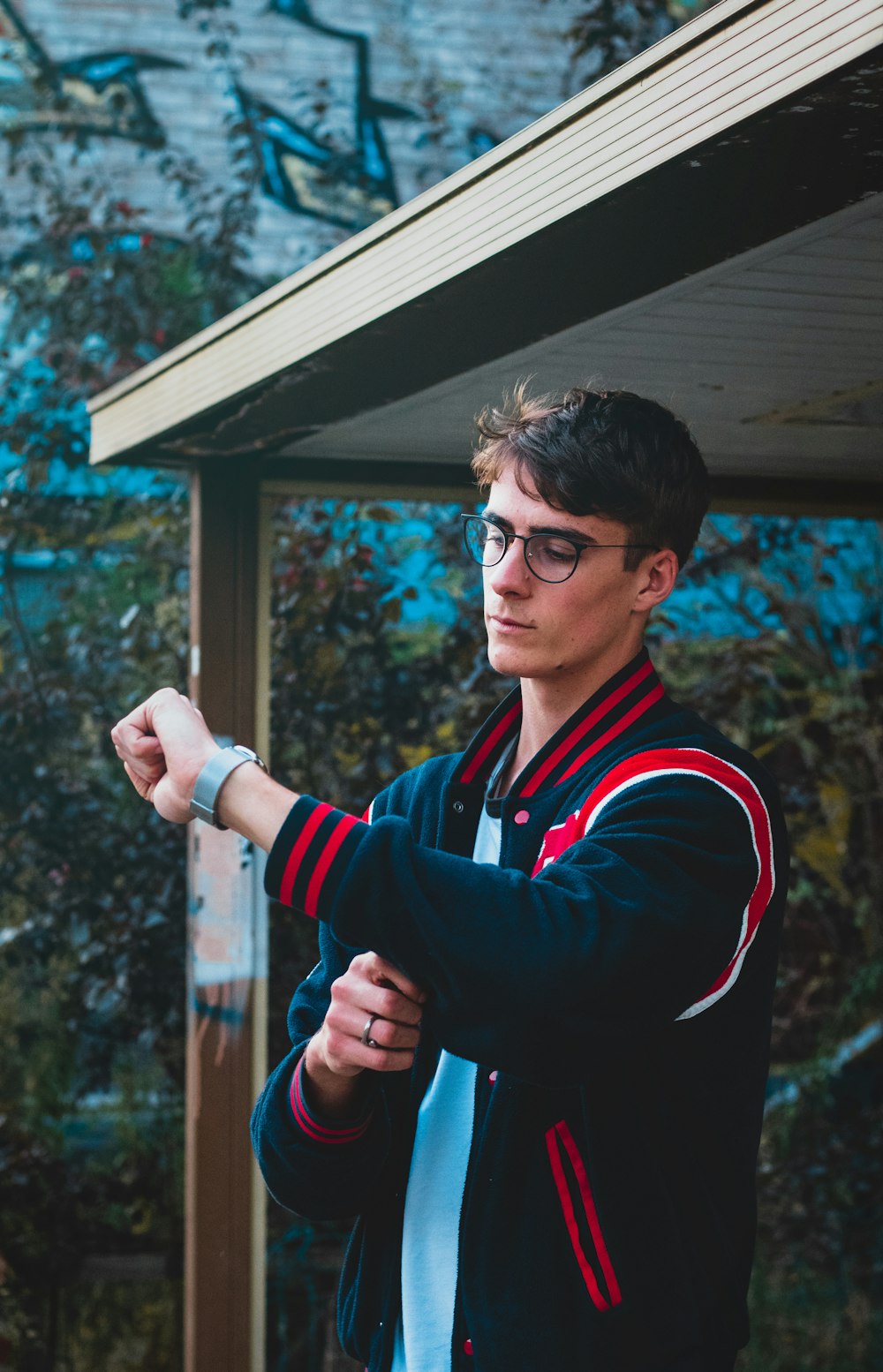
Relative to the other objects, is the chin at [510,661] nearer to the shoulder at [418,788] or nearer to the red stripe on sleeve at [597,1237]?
the shoulder at [418,788]

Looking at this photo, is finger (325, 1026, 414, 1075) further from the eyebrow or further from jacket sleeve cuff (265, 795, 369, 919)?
the eyebrow

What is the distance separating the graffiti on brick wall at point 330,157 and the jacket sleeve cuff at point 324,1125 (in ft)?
14.5

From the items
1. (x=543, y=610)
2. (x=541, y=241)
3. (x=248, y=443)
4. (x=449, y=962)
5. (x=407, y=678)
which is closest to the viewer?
(x=449, y=962)

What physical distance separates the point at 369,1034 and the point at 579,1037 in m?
0.25

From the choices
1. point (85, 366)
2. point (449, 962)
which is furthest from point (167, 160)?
point (449, 962)

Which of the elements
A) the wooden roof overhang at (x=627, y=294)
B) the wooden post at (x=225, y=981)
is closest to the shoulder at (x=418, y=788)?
the wooden roof overhang at (x=627, y=294)

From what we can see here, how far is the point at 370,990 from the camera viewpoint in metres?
1.42

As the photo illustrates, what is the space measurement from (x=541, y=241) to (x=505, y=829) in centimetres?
75

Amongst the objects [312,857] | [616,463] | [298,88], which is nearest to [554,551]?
[616,463]

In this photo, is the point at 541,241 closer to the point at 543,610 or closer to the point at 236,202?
the point at 543,610

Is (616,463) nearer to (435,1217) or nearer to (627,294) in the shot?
(627,294)

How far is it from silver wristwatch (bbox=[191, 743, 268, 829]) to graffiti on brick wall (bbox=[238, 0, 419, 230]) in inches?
176

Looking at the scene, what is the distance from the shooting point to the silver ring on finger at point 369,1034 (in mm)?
1434

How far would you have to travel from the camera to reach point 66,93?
5.30m
